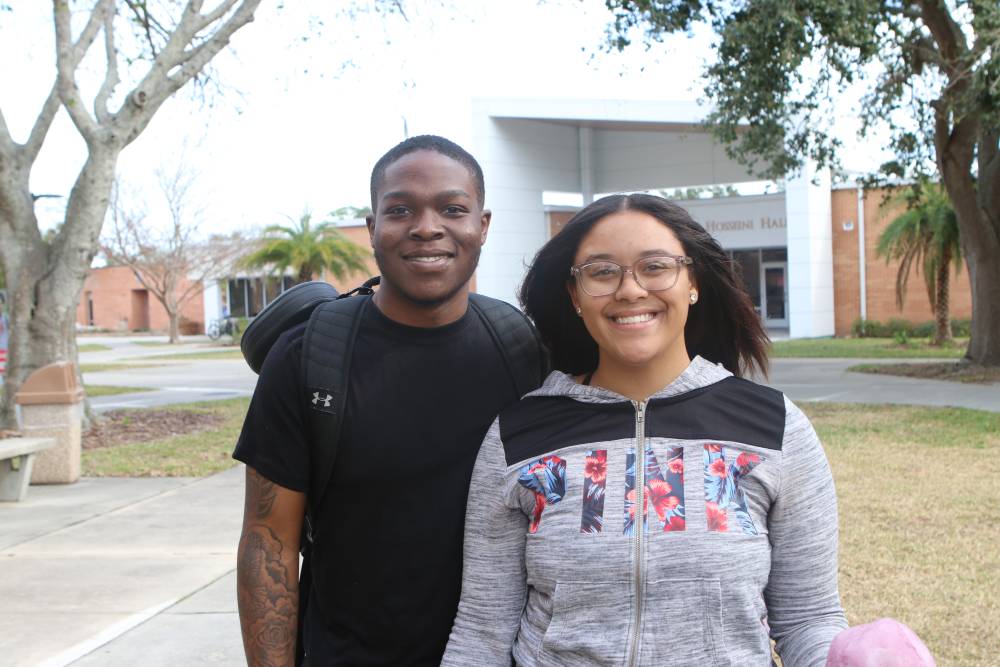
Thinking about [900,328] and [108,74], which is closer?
[108,74]

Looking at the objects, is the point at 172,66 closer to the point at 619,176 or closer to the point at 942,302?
the point at 942,302

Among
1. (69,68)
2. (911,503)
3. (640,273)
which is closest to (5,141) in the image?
(69,68)

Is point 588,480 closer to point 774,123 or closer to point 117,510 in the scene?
point 117,510

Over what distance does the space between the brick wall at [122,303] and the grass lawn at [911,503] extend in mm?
41714

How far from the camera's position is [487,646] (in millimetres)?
1934

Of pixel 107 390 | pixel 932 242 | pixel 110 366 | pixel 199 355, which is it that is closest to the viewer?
pixel 107 390

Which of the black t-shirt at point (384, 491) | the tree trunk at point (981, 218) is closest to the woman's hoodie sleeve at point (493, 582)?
the black t-shirt at point (384, 491)

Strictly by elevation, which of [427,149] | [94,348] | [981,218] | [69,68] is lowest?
[94,348]

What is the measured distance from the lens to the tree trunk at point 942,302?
75.0 feet

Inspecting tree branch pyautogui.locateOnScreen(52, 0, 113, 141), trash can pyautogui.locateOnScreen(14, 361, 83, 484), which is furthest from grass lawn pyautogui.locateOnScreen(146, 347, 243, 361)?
trash can pyautogui.locateOnScreen(14, 361, 83, 484)

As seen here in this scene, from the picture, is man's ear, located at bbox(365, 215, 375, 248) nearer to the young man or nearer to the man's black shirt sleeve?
the young man

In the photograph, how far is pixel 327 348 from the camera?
6.75ft

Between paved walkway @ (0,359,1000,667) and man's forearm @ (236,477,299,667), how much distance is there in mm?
2257

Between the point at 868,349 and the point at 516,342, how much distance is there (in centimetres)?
2272
